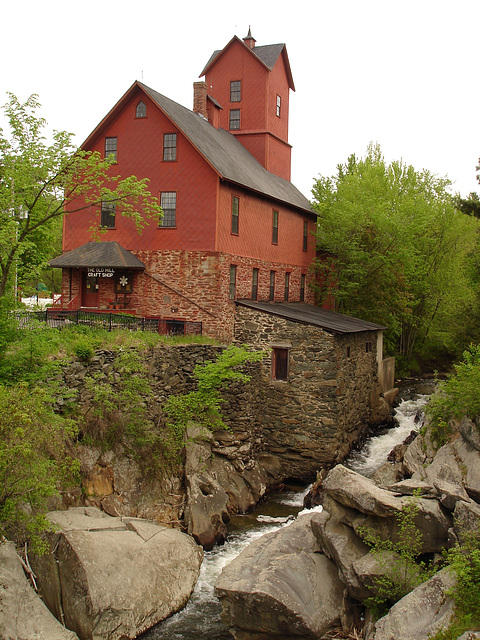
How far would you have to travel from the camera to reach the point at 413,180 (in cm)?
4038

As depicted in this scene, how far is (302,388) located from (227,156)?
35.4 feet

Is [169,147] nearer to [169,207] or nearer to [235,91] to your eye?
[169,207]

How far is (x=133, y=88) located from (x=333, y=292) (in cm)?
1431

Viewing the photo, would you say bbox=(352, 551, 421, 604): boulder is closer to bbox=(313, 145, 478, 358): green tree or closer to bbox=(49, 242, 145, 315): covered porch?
bbox=(49, 242, 145, 315): covered porch

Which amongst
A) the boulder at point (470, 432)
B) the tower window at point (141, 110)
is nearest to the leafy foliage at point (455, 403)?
the boulder at point (470, 432)

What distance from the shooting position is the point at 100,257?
23.9 meters

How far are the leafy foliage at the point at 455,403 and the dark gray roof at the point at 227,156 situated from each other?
36.8 feet

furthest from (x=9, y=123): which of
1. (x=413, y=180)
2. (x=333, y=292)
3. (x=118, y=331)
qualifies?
(x=413, y=180)

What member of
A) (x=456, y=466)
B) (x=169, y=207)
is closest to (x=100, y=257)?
(x=169, y=207)

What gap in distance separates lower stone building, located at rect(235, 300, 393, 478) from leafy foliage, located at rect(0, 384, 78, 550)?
1066 centimetres

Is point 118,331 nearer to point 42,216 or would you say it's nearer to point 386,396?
point 42,216

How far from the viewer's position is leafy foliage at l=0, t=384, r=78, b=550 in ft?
36.3

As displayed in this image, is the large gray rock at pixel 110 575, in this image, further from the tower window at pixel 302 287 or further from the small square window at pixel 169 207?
the tower window at pixel 302 287

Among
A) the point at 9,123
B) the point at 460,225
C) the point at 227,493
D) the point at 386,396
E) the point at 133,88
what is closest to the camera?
the point at 9,123
